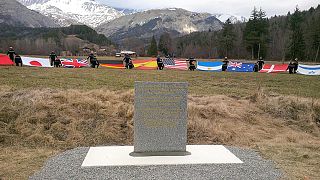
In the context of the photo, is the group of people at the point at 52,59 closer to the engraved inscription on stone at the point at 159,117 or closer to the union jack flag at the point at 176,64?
the union jack flag at the point at 176,64

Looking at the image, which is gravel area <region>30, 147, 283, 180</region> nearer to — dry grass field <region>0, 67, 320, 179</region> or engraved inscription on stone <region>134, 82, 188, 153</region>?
dry grass field <region>0, 67, 320, 179</region>

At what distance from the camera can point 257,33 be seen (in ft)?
246

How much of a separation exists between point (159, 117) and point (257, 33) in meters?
72.4

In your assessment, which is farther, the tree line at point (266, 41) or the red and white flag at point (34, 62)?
the tree line at point (266, 41)

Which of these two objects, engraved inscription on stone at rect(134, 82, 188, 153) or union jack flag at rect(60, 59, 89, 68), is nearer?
engraved inscription on stone at rect(134, 82, 188, 153)

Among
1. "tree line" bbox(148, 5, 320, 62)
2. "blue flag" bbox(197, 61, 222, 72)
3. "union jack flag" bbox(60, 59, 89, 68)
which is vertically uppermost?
→ "tree line" bbox(148, 5, 320, 62)

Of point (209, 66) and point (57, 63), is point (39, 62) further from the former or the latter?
point (209, 66)

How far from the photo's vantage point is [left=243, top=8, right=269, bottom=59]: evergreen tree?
7461 centimetres

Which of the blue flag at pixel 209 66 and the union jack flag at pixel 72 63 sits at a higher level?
the union jack flag at pixel 72 63

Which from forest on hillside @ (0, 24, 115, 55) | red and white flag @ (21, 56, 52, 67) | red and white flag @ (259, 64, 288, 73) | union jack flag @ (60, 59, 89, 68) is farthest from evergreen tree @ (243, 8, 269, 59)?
forest on hillside @ (0, 24, 115, 55)

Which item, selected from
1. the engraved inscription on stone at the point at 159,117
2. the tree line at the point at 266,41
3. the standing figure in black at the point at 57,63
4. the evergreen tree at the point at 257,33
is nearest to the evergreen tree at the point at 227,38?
the tree line at the point at 266,41

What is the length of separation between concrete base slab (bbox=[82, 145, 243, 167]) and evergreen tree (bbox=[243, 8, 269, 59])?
70342 millimetres

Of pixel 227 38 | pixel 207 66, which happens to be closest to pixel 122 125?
pixel 207 66

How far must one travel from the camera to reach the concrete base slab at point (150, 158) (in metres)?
6.62
